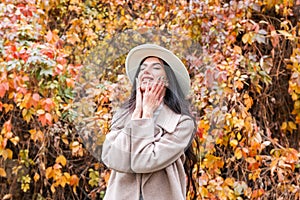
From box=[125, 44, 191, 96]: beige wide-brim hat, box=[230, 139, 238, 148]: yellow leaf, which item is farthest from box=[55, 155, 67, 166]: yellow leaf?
box=[125, 44, 191, 96]: beige wide-brim hat

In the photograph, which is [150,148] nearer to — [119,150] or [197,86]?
[119,150]

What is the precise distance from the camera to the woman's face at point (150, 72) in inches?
76.9

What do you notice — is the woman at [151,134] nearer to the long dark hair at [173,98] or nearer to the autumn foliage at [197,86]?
the long dark hair at [173,98]

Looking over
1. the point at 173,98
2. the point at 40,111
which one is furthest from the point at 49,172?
the point at 173,98

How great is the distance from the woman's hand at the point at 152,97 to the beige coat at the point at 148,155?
30 millimetres

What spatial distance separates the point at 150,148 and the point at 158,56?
0.32 m

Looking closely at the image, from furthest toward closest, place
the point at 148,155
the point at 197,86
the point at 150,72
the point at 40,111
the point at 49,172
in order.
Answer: the point at 49,172
the point at 40,111
the point at 197,86
the point at 150,72
the point at 148,155

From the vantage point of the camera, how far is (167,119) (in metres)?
1.93

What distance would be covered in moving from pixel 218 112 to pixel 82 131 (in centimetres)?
89

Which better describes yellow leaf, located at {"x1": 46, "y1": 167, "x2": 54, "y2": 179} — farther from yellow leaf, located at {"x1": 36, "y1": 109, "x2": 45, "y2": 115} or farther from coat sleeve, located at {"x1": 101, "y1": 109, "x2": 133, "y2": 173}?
coat sleeve, located at {"x1": 101, "y1": 109, "x2": 133, "y2": 173}

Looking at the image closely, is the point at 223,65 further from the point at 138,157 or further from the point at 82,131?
the point at 138,157

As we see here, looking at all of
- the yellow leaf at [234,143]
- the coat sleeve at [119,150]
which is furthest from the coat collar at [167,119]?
the yellow leaf at [234,143]

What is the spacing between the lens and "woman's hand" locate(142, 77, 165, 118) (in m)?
1.90

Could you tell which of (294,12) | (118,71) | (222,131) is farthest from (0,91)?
(294,12)
